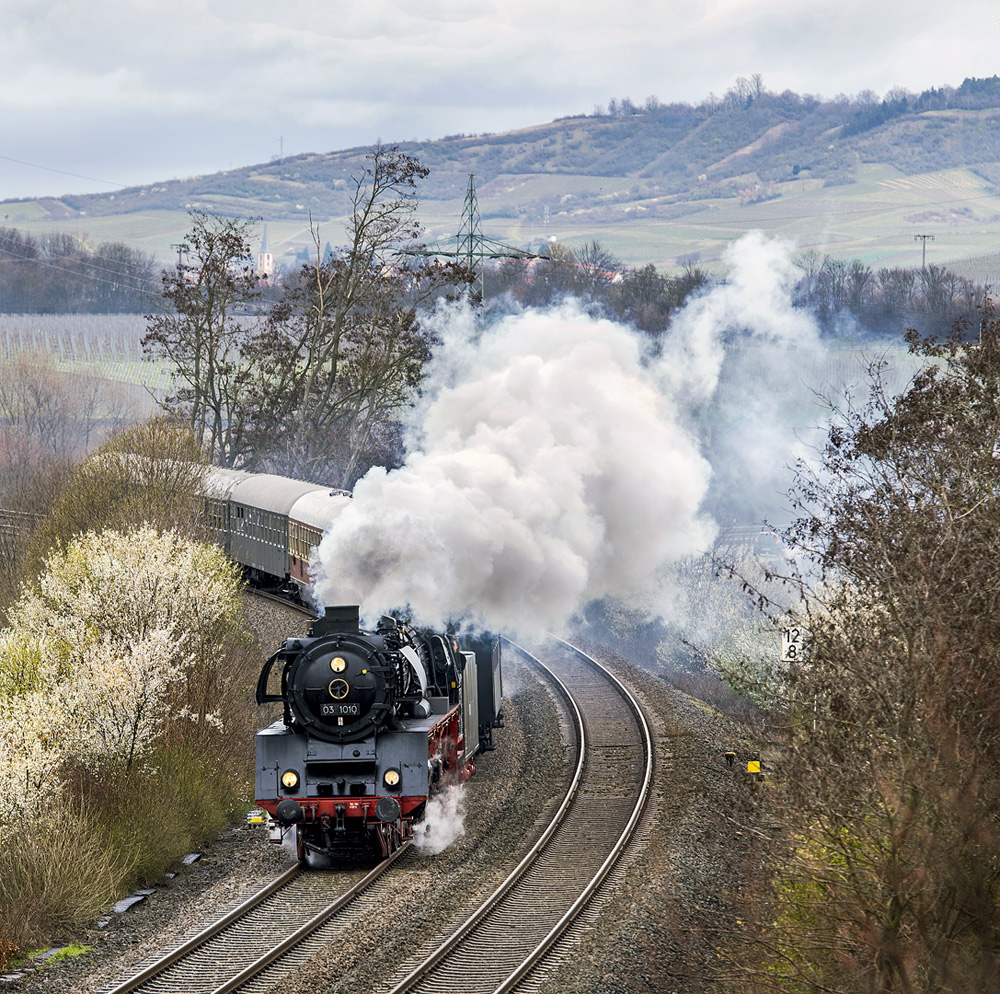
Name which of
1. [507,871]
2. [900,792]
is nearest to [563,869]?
[507,871]

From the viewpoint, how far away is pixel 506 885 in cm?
1686

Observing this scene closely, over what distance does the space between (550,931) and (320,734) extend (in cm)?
408

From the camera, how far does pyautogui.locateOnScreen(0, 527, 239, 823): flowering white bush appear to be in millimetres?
19766

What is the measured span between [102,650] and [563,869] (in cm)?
947

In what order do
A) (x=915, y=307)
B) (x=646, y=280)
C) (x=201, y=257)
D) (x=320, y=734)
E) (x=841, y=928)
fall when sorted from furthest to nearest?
(x=646, y=280)
(x=915, y=307)
(x=201, y=257)
(x=320, y=734)
(x=841, y=928)

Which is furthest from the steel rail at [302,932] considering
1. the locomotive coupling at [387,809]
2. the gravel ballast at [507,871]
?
the locomotive coupling at [387,809]

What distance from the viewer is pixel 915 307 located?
59062 millimetres

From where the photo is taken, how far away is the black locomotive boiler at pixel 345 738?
17000 millimetres

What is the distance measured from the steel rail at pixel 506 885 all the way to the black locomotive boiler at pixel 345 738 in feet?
5.38

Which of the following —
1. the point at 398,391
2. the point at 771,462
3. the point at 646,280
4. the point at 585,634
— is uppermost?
the point at 646,280

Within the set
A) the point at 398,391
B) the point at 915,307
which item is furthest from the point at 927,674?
the point at 915,307

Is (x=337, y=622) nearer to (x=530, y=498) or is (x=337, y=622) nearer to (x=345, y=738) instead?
(x=345, y=738)

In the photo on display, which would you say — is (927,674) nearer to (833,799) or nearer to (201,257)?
(833,799)

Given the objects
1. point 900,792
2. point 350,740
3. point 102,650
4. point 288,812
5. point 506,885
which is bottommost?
point 506,885
